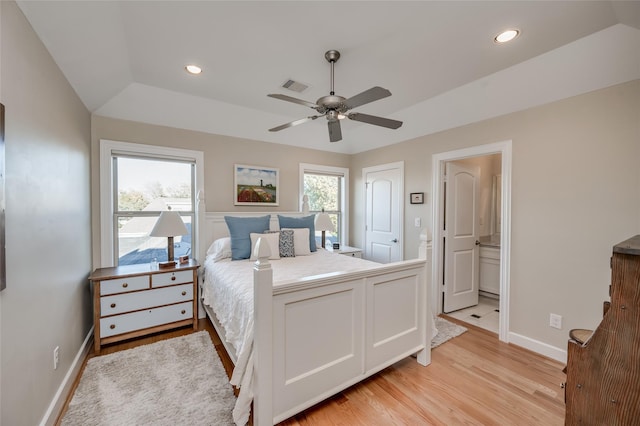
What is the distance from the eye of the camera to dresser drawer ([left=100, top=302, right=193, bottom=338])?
2.49m

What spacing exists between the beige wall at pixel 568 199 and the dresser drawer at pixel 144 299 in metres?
3.51

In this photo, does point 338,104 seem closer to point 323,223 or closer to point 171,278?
point 323,223

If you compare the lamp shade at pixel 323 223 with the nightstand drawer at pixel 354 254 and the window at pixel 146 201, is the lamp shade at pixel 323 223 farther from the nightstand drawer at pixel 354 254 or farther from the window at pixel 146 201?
the window at pixel 146 201

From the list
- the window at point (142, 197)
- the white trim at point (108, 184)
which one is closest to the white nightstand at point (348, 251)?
the window at point (142, 197)

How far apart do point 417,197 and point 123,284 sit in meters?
3.58

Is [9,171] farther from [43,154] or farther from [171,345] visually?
[171,345]

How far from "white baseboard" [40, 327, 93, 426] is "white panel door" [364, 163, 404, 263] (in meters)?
3.69

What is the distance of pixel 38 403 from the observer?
1457mm

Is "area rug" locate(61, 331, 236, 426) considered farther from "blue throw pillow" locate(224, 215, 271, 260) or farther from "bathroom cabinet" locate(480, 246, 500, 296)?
"bathroom cabinet" locate(480, 246, 500, 296)

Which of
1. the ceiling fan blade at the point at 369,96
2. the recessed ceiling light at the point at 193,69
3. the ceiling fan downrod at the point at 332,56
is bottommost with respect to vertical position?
the ceiling fan blade at the point at 369,96

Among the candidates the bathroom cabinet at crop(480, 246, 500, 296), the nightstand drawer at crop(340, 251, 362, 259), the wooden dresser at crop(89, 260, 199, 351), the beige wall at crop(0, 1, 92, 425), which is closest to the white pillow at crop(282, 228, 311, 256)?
the nightstand drawer at crop(340, 251, 362, 259)

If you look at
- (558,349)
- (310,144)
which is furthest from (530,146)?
(310,144)

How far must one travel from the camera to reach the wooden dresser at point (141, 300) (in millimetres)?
2467

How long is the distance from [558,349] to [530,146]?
1906 mm
